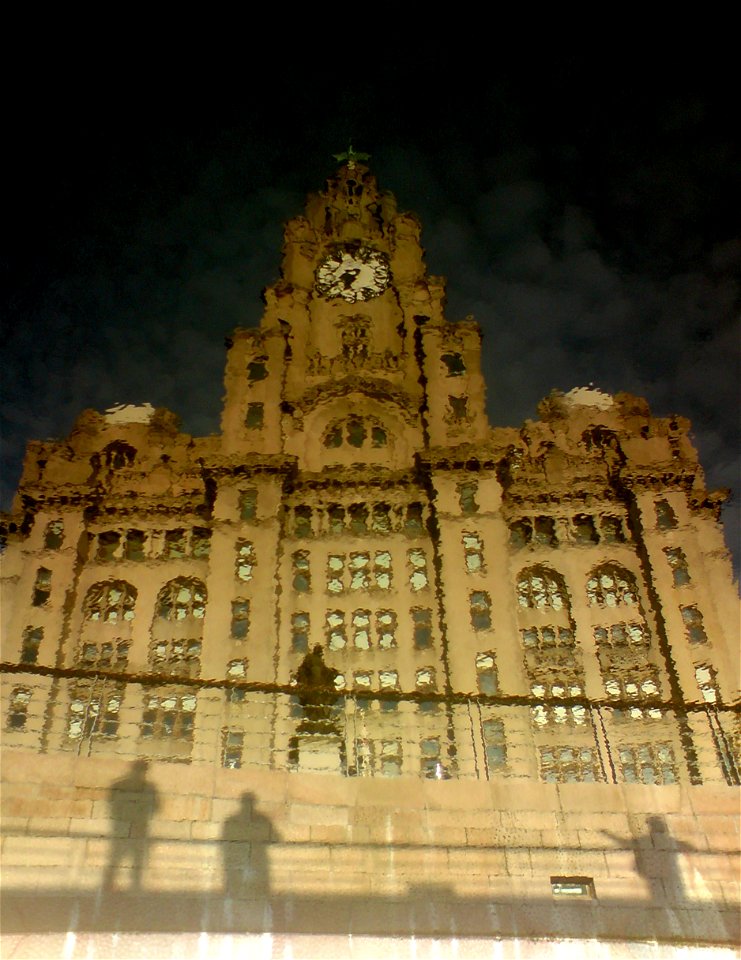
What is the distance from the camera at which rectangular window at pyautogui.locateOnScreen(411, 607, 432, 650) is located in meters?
37.0

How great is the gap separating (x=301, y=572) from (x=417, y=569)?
6.27 m

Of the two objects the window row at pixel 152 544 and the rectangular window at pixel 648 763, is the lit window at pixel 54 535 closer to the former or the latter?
the window row at pixel 152 544

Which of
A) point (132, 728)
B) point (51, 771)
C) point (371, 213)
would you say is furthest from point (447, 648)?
point (371, 213)

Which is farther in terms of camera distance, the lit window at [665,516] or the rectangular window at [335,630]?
the lit window at [665,516]

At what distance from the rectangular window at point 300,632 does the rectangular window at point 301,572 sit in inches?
61.7

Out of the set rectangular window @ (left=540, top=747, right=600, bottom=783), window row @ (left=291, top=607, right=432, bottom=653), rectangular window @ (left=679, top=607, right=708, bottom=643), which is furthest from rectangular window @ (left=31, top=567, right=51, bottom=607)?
rectangular window @ (left=679, top=607, right=708, bottom=643)

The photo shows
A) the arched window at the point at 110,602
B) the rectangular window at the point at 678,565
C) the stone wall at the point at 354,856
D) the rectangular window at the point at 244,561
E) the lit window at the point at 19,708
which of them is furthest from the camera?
the arched window at the point at 110,602

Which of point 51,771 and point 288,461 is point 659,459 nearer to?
point 288,461

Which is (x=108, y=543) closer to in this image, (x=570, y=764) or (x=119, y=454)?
(x=119, y=454)

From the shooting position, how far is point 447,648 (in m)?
35.4

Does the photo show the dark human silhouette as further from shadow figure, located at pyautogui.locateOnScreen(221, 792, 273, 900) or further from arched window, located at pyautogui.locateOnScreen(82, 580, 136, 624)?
arched window, located at pyautogui.locateOnScreen(82, 580, 136, 624)

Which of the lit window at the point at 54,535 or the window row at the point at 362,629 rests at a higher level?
the lit window at the point at 54,535

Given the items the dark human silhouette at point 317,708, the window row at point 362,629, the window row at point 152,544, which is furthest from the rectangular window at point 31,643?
the dark human silhouette at point 317,708

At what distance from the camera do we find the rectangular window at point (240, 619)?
3600 centimetres
